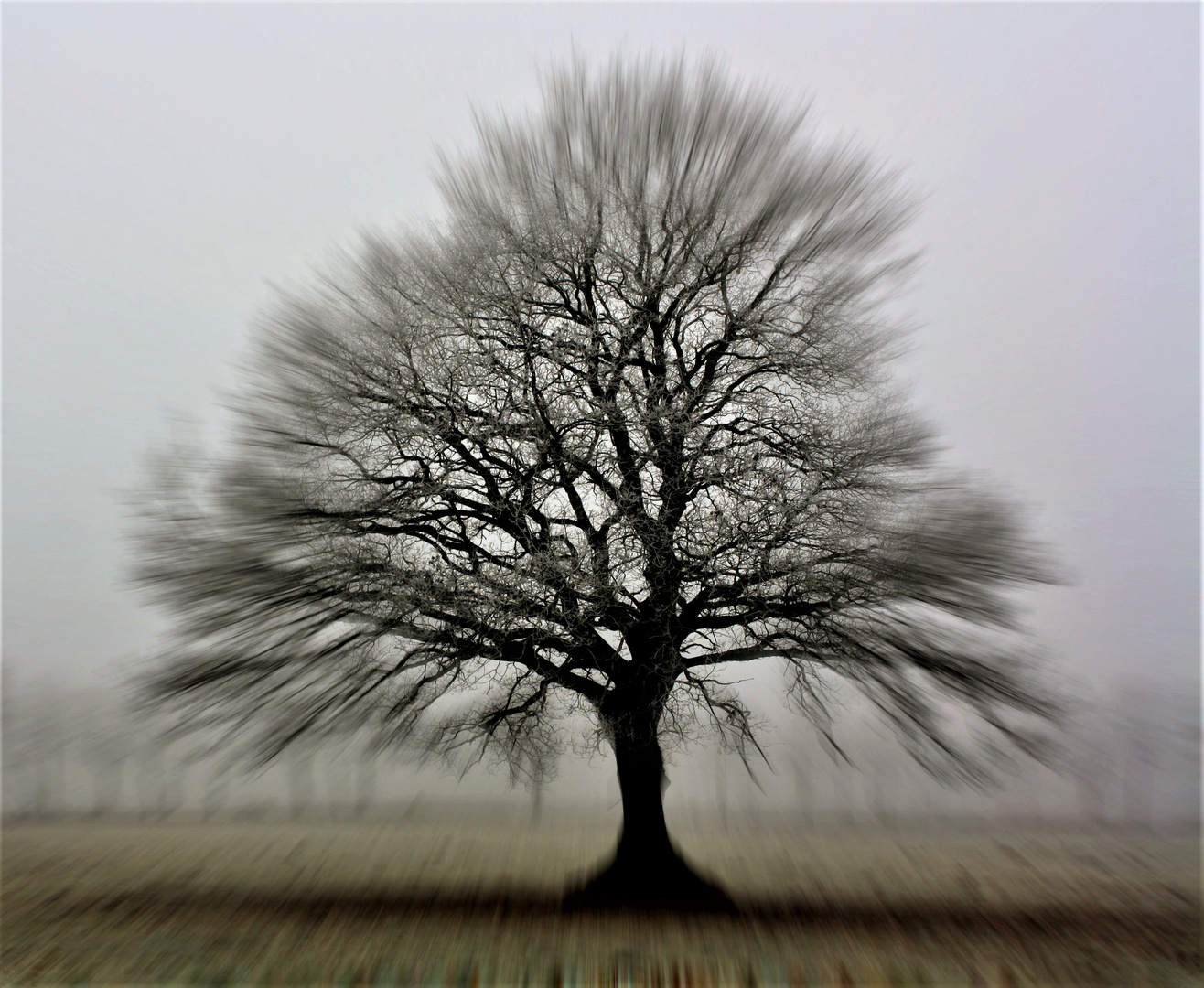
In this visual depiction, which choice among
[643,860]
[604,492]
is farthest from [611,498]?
[643,860]

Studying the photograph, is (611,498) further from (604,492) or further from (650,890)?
(650,890)

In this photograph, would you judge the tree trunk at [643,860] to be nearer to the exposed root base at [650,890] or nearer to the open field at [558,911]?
the exposed root base at [650,890]

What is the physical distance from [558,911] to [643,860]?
94 centimetres

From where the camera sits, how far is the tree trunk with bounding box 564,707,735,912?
750cm

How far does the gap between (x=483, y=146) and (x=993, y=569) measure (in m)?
6.69

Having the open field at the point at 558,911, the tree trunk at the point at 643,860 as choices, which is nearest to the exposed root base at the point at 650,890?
the tree trunk at the point at 643,860

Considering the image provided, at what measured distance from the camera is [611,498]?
7.25 metres

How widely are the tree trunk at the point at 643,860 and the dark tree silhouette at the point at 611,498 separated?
3cm

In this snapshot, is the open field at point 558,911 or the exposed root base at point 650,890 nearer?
the open field at point 558,911

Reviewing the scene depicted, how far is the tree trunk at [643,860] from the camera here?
7.50m

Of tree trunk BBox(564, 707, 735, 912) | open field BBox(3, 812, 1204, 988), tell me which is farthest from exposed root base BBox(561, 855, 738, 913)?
open field BBox(3, 812, 1204, 988)

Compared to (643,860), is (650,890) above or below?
below

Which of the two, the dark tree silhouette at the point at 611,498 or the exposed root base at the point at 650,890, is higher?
the dark tree silhouette at the point at 611,498

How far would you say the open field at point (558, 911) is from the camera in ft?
21.2
